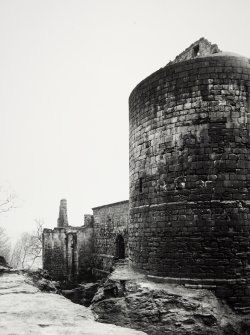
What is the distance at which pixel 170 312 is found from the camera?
6.39 meters

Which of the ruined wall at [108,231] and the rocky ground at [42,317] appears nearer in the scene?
the rocky ground at [42,317]

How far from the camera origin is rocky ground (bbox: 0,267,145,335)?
17.6 feet

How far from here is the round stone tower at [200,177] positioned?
7.15 m

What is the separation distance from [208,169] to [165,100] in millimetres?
2003

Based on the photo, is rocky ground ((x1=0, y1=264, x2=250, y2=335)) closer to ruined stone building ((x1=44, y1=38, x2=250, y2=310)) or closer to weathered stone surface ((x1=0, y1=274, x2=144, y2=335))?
weathered stone surface ((x1=0, y1=274, x2=144, y2=335))

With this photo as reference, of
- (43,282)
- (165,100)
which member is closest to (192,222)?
(165,100)

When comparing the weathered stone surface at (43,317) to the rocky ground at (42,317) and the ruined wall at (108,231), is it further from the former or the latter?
the ruined wall at (108,231)

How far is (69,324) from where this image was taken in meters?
5.77

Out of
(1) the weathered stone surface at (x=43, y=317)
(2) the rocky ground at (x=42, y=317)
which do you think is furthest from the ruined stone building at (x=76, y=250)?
(1) the weathered stone surface at (x=43, y=317)

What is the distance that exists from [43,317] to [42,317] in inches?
0.7

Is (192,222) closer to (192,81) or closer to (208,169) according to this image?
(208,169)

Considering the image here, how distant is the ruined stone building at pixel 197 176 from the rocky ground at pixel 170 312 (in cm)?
38

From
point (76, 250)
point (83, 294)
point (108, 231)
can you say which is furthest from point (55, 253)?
point (83, 294)

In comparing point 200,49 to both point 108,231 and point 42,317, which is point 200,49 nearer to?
point 42,317
